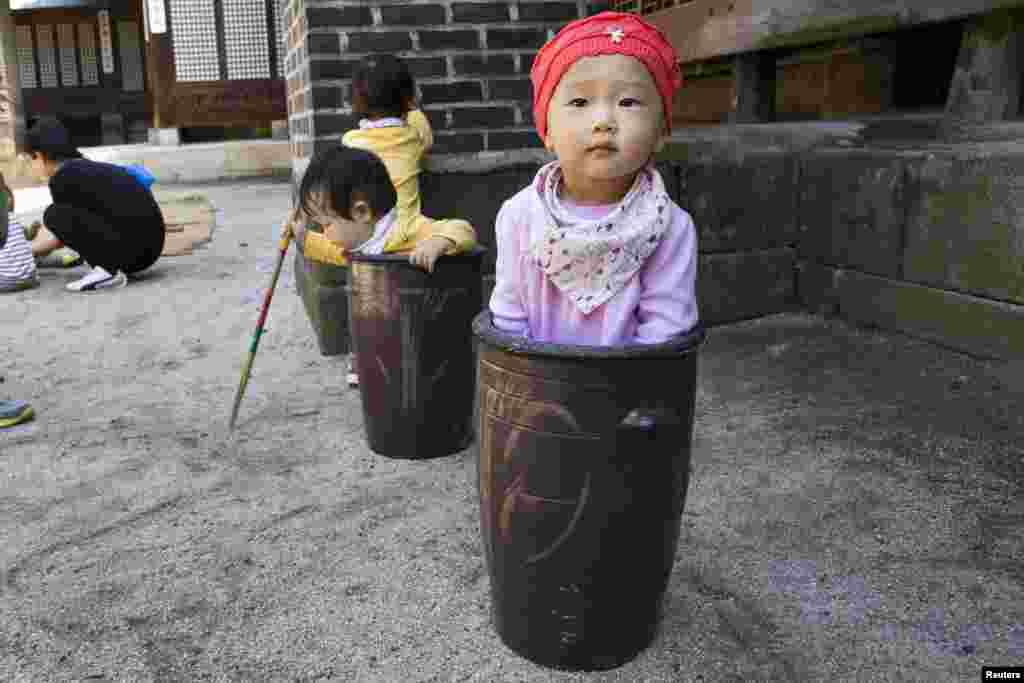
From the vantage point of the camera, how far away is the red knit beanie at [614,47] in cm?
160

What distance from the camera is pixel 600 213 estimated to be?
172cm

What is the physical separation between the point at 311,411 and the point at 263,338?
1.14 meters

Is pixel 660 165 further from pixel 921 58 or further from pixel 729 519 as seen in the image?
pixel 729 519

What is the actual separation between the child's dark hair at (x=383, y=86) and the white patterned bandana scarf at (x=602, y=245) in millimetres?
1732

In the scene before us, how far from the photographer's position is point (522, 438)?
1.63 metres

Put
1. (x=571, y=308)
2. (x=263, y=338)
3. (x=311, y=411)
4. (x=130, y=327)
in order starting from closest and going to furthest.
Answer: (x=571, y=308) < (x=311, y=411) < (x=263, y=338) < (x=130, y=327)

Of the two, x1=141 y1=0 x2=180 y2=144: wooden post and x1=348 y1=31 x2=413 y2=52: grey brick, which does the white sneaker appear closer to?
x1=348 y1=31 x2=413 y2=52: grey brick

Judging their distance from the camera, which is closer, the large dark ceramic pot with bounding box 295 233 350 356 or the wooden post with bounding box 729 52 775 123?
the large dark ceramic pot with bounding box 295 233 350 356

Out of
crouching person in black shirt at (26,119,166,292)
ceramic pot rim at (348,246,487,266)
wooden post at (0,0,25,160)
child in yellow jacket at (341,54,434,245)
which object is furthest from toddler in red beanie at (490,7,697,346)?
wooden post at (0,0,25,160)

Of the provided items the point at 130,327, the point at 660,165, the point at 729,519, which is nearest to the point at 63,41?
the point at 130,327

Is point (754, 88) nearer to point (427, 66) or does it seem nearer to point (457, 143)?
point (457, 143)

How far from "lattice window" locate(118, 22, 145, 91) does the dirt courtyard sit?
16719mm

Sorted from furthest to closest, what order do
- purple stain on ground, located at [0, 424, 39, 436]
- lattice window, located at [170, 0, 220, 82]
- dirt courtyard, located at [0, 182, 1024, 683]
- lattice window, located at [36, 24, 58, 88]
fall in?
1. lattice window, located at [36, 24, 58, 88]
2. lattice window, located at [170, 0, 220, 82]
3. purple stain on ground, located at [0, 424, 39, 436]
4. dirt courtyard, located at [0, 182, 1024, 683]

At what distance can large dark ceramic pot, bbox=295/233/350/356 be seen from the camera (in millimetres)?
3756
